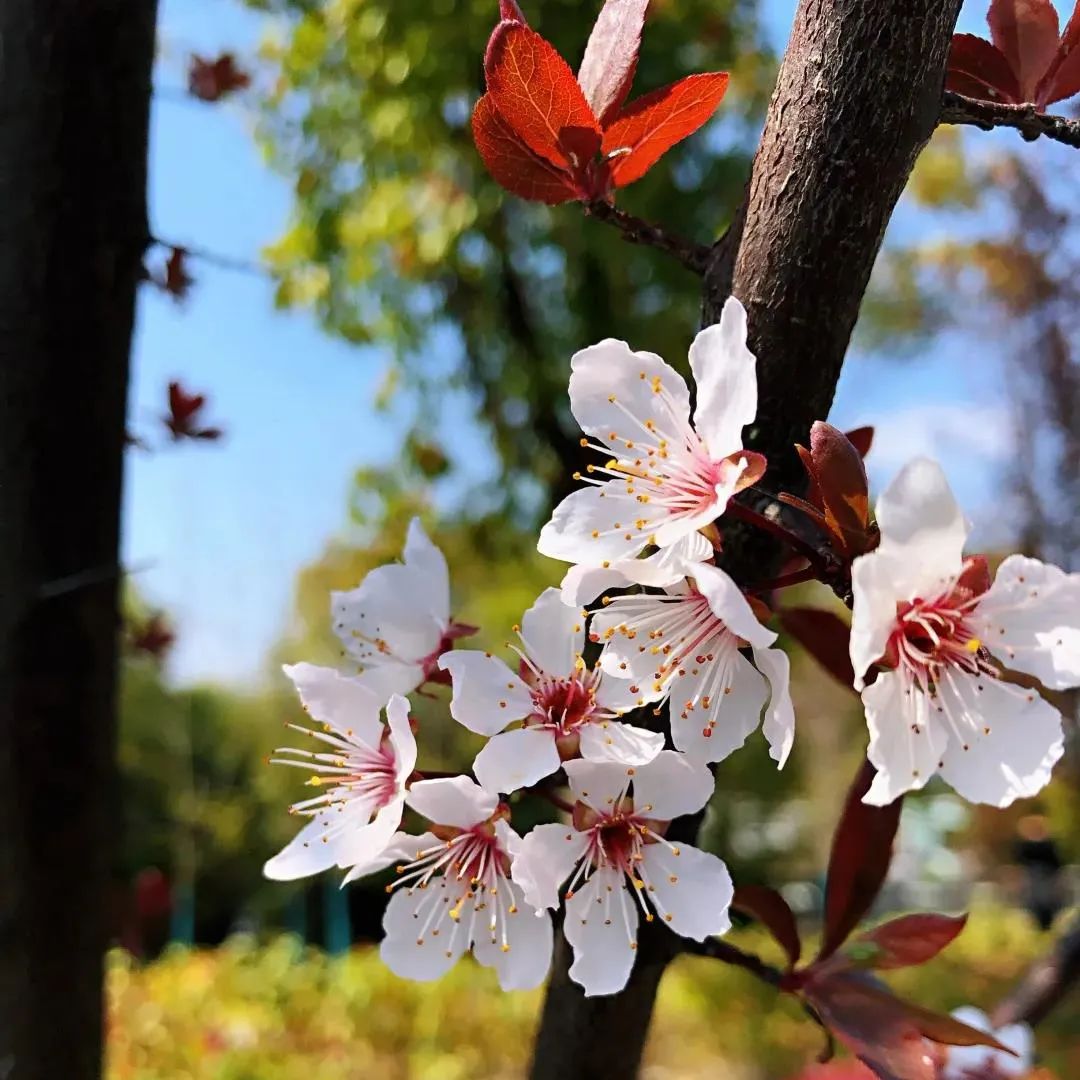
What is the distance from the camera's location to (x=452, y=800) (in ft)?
1.08

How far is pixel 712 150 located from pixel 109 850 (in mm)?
1957

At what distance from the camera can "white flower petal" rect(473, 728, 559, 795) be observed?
31cm

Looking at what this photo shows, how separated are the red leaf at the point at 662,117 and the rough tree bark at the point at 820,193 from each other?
26 mm

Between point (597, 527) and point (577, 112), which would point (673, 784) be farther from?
point (577, 112)

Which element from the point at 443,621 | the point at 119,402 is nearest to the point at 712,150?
the point at 119,402

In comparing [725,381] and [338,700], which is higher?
[725,381]

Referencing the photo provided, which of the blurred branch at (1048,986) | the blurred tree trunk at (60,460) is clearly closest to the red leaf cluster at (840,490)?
the blurred tree trunk at (60,460)

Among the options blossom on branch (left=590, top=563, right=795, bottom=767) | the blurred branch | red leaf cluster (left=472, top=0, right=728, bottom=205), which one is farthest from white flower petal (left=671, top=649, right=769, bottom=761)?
the blurred branch

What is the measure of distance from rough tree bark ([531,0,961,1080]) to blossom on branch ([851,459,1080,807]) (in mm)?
87

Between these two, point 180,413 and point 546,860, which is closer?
point 546,860

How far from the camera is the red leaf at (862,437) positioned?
1.26 ft

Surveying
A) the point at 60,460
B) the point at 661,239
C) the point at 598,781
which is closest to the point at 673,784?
the point at 598,781

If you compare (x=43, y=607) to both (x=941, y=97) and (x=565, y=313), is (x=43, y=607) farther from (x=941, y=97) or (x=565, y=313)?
(x=565, y=313)

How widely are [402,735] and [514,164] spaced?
0.24 m
